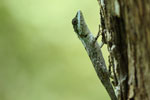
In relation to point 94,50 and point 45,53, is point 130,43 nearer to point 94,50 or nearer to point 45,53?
point 94,50

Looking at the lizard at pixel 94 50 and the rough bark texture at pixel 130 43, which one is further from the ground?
the rough bark texture at pixel 130 43

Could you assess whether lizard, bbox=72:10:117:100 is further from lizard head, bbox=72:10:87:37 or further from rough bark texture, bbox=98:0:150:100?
rough bark texture, bbox=98:0:150:100

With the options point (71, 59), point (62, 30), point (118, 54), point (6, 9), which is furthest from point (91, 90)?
point (118, 54)

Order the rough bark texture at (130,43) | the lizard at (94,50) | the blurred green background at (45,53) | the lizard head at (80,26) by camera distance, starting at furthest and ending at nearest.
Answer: the blurred green background at (45,53), the lizard head at (80,26), the lizard at (94,50), the rough bark texture at (130,43)

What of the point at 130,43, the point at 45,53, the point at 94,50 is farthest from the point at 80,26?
the point at 45,53

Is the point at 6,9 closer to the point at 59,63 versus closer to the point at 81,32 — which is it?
the point at 59,63

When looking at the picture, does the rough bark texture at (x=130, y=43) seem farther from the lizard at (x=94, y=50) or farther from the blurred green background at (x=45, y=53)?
the blurred green background at (x=45, y=53)


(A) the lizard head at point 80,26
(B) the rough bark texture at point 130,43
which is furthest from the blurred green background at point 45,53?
(B) the rough bark texture at point 130,43

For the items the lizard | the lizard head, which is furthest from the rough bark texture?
the lizard head
